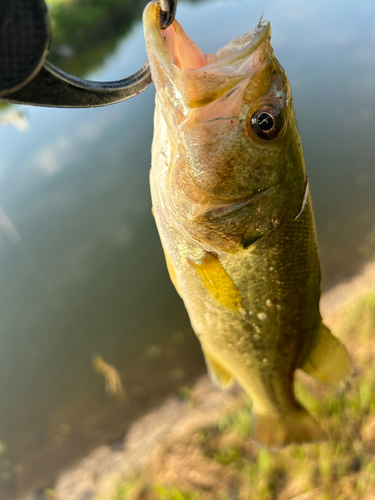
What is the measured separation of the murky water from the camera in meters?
4.27

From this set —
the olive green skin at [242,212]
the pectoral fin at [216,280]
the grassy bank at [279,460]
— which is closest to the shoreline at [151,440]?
the grassy bank at [279,460]

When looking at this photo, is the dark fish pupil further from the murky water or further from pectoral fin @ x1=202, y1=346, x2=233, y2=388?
the murky water

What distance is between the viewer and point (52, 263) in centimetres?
568

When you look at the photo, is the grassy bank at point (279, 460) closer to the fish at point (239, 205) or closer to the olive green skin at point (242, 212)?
the fish at point (239, 205)

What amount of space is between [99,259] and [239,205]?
4609mm

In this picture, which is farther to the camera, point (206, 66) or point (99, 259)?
point (99, 259)

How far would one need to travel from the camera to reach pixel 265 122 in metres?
1.15

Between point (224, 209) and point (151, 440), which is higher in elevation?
point (224, 209)

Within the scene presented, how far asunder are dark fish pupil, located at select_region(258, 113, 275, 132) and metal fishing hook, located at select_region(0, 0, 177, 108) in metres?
0.39

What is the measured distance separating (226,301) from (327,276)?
3.90m

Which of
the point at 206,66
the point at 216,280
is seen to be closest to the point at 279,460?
the point at 216,280

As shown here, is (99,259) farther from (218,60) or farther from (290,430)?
(218,60)

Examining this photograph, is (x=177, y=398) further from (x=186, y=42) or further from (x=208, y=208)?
(x=186, y=42)

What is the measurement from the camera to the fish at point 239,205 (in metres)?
1.10
